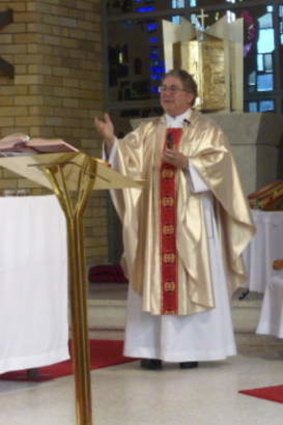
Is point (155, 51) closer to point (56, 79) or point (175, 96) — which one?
point (56, 79)

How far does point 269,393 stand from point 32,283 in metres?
1.42

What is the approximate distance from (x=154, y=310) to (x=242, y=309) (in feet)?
4.80

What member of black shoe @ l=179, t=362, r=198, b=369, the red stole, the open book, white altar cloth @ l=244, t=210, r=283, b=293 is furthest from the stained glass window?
the open book

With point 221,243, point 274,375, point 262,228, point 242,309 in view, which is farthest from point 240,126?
point 274,375

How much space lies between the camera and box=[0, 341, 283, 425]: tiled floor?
227 inches

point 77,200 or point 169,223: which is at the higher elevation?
point 77,200

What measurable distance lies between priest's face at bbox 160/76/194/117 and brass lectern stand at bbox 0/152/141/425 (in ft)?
7.89

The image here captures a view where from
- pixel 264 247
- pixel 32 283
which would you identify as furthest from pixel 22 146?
pixel 264 247

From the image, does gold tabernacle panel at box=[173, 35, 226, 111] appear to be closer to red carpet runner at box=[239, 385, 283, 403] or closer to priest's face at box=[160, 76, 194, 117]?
priest's face at box=[160, 76, 194, 117]

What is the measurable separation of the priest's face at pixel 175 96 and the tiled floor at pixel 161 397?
155cm

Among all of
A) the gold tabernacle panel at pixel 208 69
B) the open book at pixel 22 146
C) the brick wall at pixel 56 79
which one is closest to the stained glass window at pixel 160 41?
the brick wall at pixel 56 79

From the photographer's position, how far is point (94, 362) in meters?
7.63

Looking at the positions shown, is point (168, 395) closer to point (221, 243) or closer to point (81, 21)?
point (221, 243)

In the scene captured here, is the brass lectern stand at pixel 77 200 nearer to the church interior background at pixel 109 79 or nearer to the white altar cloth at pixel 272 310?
the white altar cloth at pixel 272 310
